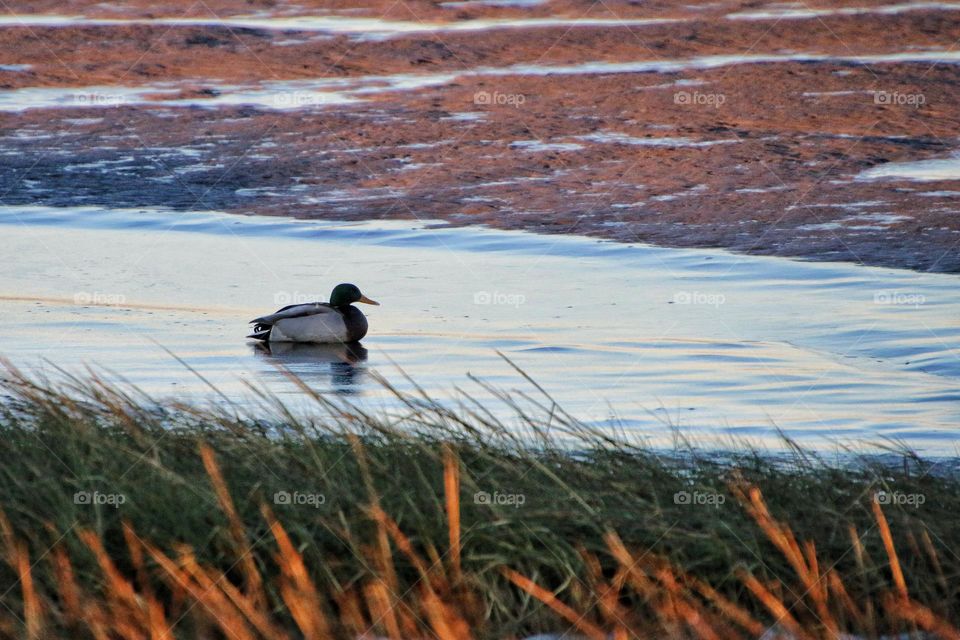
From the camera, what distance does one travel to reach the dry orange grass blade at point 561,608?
16.9 ft

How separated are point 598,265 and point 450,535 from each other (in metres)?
9.60

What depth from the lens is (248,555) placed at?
5.25 metres

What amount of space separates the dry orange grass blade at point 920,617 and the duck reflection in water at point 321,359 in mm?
5706

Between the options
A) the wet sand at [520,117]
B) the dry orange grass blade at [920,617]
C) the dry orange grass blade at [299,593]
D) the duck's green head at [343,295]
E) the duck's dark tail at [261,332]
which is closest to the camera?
the dry orange grass blade at [299,593]

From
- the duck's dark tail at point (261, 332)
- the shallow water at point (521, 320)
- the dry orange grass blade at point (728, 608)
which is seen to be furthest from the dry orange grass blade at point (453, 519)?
the duck's dark tail at point (261, 332)

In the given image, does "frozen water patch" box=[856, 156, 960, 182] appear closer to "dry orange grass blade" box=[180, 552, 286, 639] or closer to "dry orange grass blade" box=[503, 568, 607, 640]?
"dry orange grass blade" box=[503, 568, 607, 640]

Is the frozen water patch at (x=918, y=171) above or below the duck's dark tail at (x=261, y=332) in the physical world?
above

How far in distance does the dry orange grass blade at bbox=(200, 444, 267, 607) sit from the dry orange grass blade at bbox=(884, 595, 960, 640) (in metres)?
2.23

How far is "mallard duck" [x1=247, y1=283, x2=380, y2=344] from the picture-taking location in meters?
12.3

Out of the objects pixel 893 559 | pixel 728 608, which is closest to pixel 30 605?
pixel 728 608

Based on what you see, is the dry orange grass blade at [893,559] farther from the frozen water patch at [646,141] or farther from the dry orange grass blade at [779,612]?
the frozen water patch at [646,141]

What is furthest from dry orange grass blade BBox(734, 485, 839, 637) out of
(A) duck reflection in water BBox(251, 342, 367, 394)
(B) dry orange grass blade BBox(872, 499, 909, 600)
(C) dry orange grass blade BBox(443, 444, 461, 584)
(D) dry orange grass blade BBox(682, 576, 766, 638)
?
A: (A) duck reflection in water BBox(251, 342, 367, 394)

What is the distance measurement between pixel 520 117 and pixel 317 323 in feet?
29.5

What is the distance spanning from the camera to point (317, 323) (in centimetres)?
1255
